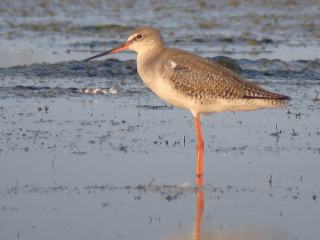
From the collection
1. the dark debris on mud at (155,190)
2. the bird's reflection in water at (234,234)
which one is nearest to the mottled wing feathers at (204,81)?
the dark debris on mud at (155,190)

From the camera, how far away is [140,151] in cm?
1016

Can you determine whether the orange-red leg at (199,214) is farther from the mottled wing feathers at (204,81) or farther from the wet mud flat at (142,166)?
the mottled wing feathers at (204,81)

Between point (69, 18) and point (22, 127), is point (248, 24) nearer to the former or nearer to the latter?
point (69, 18)

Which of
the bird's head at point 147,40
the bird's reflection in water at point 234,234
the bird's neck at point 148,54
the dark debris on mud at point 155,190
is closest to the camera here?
the bird's reflection in water at point 234,234

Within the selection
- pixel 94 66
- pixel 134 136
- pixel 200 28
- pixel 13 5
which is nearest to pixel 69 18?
pixel 13 5

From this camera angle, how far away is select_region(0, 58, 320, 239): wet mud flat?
7.61m

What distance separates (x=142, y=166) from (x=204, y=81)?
1380mm

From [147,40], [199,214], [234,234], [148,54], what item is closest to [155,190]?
[199,214]

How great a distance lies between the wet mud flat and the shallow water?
0.01 m

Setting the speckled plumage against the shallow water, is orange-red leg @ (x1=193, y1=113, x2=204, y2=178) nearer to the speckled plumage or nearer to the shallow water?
the shallow water

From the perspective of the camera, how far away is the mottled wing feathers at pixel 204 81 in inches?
406

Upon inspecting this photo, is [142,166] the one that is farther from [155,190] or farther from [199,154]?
[155,190]

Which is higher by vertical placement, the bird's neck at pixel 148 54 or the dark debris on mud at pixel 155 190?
the bird's neck at pixel 148 54

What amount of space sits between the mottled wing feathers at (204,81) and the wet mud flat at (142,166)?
1.99ft
